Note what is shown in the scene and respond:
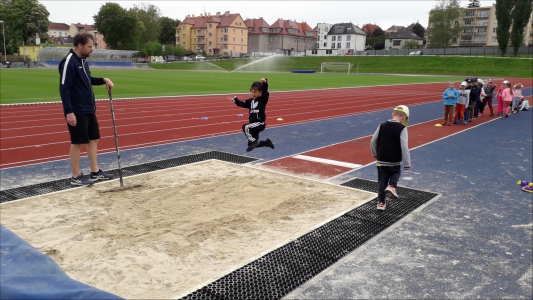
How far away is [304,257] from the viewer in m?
4.39

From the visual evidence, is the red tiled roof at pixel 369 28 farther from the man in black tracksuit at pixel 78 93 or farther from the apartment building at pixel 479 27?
the man in black tracksuit at pixel 78 93

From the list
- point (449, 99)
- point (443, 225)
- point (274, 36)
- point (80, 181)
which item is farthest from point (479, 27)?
point (80, 181)

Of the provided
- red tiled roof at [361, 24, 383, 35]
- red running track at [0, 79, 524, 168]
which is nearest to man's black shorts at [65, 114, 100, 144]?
red running track at [0, 79, 524, 168]

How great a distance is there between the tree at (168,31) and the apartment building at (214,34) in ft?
5.72

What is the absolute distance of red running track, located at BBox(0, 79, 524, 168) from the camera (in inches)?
380

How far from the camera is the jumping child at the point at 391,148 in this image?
5.66 metres

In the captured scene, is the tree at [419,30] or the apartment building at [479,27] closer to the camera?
the apartment building at [479,27]

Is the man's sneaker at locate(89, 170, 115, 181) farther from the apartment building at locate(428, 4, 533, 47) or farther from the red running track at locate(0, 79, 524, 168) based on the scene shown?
the apartment building at locate(428, 4, 533, 47)

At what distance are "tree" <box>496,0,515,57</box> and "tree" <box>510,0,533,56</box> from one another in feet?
2.06

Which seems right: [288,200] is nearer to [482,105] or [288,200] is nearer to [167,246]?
[167,246]

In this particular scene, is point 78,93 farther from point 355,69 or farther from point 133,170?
point 355,69

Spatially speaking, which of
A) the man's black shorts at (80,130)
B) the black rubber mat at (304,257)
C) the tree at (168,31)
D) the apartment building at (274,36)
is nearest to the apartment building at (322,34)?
the apartment building at (274,36)

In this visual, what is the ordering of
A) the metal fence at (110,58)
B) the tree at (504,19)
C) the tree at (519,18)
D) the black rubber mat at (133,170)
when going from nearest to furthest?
the black rubber mat at (133,170) < the tree at (519,18) < the tree at (504,19) < the metal fence at (110,58)

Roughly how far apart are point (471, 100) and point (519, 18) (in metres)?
52.6
